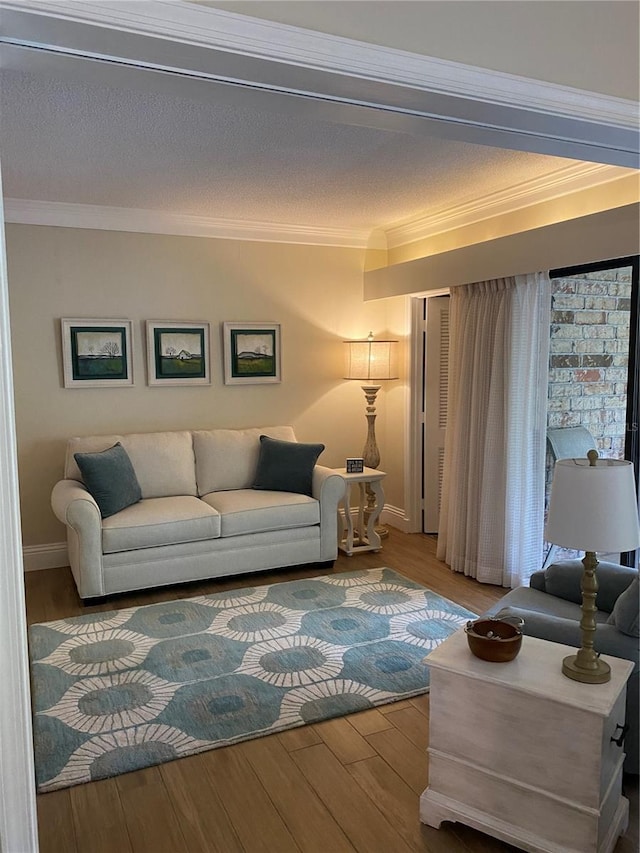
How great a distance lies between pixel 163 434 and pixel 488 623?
3.38 metres

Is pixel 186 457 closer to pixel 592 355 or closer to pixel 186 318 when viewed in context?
pixel 186 318

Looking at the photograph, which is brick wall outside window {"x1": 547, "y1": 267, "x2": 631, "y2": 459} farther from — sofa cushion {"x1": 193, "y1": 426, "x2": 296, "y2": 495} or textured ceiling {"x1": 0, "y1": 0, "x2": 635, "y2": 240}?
sofa cushion {"x1": 193, "y1": 426, "x2": 296, "y2": 495}

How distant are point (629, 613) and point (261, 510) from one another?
2704 mm

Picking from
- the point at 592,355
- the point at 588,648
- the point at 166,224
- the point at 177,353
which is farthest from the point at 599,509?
the point at 166,224

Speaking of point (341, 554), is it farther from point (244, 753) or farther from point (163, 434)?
point (244, 753)

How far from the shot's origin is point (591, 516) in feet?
6.25

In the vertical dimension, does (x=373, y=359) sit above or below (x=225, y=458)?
above

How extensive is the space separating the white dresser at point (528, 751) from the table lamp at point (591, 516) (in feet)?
0.27

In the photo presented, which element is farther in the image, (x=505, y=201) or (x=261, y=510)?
(x=261, y=510)

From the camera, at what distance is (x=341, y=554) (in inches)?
206

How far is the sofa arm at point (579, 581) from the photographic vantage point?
9.29 ft

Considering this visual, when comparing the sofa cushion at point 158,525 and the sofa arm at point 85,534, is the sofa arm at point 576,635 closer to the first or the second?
the sofa cushion at point 158,525

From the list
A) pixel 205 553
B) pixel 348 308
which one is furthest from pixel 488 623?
pixel 348 308

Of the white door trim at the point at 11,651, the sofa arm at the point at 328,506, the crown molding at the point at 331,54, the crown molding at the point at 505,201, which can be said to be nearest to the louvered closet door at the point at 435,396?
the crown molding at the point at 505,201
